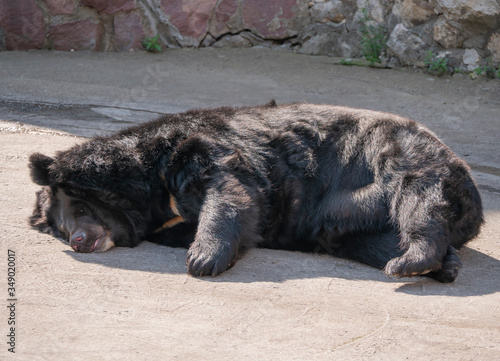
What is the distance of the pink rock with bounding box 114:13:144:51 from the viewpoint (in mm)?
9141

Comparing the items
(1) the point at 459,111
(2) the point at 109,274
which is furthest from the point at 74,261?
(1) the point at 459,111

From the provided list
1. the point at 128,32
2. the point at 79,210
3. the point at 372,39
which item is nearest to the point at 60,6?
the point at 128,32

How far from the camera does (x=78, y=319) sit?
9.33 feet

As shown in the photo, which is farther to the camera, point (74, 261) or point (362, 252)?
point (362, 252)

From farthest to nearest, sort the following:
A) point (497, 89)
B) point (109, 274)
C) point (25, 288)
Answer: point (497, 89)
point (109, 274)
point (25, 288)

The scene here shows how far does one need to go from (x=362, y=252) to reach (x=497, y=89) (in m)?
4.52

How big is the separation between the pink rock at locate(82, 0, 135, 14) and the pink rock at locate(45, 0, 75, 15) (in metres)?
0.19

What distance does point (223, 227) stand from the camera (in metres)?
3.74

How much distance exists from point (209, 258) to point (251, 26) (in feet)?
21.1

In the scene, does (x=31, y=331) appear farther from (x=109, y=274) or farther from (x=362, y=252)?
(x=362, y=252)

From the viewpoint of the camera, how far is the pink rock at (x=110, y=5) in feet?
29.4

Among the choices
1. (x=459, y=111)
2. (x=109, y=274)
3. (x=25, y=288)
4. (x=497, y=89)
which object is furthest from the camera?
(x=497, y=89)

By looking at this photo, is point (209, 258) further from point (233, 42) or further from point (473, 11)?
point (233, 42)

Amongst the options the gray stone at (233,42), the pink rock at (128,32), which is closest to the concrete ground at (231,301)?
the pink rock at (128,32)
